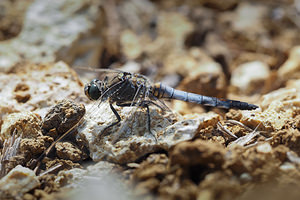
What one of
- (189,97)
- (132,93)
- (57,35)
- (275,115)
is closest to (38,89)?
(132,93)

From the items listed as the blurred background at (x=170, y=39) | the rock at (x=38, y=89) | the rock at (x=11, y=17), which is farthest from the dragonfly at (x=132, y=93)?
the rock at (x=11, y=17)

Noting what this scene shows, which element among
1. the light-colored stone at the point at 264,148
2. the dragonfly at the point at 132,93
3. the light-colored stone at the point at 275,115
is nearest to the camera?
the light-colored stone at the point at 264,148

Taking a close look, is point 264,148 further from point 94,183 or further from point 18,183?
point 18,183

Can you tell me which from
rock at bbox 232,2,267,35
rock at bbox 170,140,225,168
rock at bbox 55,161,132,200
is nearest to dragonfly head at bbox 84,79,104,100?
rock at bbox 55,161,132,200

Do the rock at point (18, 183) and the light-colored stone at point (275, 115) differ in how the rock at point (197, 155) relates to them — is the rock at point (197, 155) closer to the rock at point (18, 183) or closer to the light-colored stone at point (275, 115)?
the light-colored stone at point (275, 115)

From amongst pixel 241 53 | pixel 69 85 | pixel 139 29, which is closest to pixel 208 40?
pixel 241 53

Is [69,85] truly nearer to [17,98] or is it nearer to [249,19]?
[17,98]
